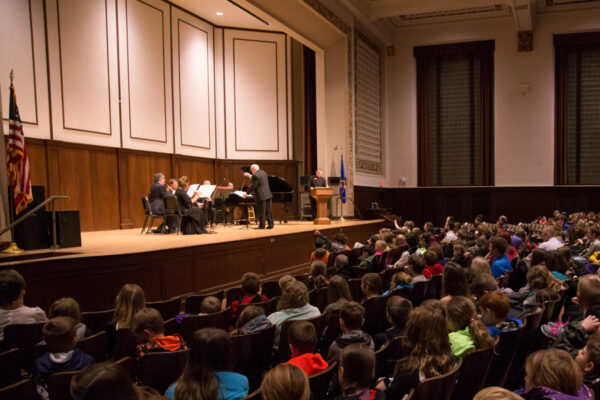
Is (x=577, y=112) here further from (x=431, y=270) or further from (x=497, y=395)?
(x=497, y=395)

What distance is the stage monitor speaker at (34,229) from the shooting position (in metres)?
5.30

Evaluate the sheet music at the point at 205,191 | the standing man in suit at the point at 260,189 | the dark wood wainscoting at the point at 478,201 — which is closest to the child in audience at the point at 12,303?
the standing man in suit at the point at 260,189

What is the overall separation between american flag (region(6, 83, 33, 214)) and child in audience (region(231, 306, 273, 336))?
3.41m

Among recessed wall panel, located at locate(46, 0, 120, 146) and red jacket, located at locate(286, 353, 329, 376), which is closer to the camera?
red jacket, located at locate(286, 353, 329, 376)

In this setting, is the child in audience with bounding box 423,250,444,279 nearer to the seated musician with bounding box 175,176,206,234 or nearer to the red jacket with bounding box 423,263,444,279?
the red jacket with bounding box 423,263,444,279

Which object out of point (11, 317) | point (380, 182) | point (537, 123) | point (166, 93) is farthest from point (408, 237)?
point (537, 123)

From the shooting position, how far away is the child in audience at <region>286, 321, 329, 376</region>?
2.32 m

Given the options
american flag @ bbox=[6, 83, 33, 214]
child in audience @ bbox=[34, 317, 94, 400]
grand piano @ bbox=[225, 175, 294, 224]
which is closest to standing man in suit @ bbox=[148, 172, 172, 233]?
grand piano @ bbox=[225, 175, 294, 224]

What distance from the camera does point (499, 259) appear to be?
16.8 feet

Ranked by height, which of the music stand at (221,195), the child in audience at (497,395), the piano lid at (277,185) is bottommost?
the child in audience at (497,395)

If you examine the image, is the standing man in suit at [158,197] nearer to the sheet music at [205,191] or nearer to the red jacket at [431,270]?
the sheet music at [205,191]

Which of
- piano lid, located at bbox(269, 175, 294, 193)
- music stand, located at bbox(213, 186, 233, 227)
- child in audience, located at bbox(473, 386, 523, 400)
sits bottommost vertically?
child in audience, located at bbox(473, 386, 523, 400)

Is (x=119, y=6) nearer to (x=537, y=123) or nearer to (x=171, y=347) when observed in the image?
(x=171, y=347)

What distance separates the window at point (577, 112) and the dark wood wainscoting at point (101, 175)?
10193mm
